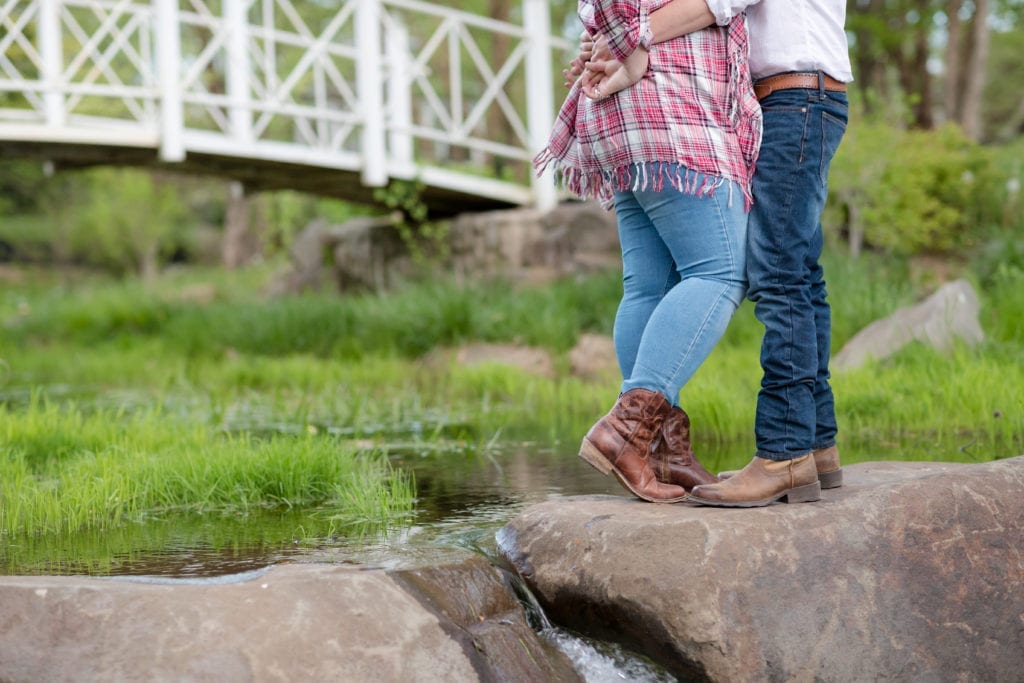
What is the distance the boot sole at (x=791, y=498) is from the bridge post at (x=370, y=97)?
775 centimetres

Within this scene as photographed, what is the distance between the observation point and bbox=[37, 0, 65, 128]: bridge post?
9.35m

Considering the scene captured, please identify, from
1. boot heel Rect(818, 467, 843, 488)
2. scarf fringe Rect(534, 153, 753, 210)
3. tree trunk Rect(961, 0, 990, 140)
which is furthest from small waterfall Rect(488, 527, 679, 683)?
tree trunk Rect(961, 0, 990, 140)

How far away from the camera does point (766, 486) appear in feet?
8.96

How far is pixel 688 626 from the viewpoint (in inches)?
95.3

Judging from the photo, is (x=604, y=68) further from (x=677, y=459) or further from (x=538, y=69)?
(x=538, y=69)

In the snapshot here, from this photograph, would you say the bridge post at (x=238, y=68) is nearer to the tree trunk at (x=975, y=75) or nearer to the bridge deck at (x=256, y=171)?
the bridge deck at (x=256, y=171)

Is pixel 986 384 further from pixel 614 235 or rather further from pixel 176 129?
pixel 176 129

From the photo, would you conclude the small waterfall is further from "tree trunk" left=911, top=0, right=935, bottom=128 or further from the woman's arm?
"tree trunk" left=911, top=0, right=935, bottom=128

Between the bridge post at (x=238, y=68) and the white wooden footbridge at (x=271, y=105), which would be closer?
the white wooden footbridge at (x=271, y=105)

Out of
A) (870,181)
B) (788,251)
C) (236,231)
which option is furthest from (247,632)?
(236,231)

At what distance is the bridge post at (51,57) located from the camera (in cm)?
935

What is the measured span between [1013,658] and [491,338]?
19.6ft

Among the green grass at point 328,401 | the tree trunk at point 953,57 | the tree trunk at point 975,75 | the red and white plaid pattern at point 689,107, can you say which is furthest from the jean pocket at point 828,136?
the tree trunk at point 975,75

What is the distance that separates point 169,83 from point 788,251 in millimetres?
7731
